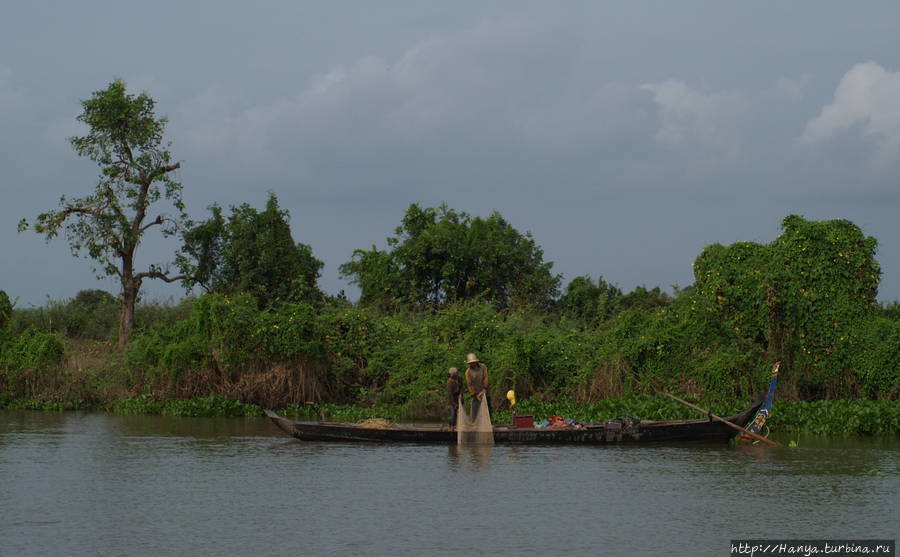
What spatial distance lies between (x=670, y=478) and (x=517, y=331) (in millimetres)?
13808

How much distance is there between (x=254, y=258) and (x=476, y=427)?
901 inches

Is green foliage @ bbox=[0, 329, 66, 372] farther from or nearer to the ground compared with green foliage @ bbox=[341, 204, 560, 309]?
nearer to the ground

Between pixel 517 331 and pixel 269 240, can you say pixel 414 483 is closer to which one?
pixel 517 331

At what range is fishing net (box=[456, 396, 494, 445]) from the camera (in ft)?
65.1

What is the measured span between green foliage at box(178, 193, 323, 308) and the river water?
19319 mm

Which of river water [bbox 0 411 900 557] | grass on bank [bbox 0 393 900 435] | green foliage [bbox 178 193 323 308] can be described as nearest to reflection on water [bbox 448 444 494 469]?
river water [bbox 0 411 900 557]

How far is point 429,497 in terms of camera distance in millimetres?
14453

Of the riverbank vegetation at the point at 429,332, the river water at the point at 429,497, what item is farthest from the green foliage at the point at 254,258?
the river water at the point at 429,497

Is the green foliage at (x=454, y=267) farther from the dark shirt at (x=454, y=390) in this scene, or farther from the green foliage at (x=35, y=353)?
the dark shirt at (x=454, y=390)

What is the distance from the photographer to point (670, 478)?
15992mm

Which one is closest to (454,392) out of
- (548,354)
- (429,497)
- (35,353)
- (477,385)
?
(477,385)

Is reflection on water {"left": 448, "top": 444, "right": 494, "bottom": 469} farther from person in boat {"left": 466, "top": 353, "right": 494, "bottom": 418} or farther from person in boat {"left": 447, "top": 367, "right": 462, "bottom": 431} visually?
person in boat {"left": 466, "top": 353, "right": 494, "bottom": 418}

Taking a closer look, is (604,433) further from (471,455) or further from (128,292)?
(128,292)

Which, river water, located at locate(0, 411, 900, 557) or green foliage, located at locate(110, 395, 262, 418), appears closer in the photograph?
river water, located at locate(0, 411, 900, 557)
